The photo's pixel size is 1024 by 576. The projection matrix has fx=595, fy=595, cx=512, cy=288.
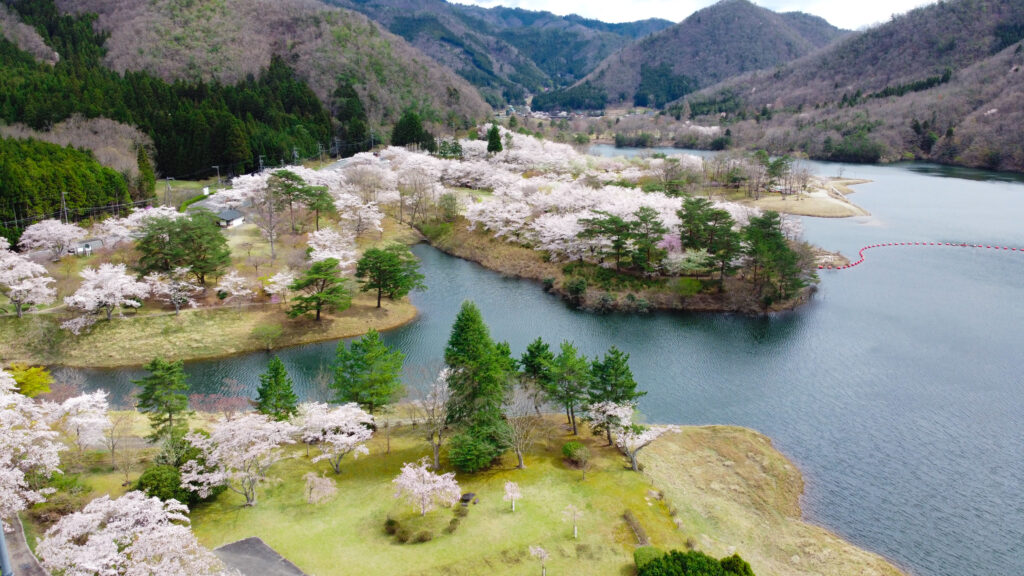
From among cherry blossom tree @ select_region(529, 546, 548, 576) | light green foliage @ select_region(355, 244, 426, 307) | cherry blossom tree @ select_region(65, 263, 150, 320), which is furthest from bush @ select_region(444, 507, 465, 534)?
cherry blossom tree @ select_region(65, 263, 150, 320)

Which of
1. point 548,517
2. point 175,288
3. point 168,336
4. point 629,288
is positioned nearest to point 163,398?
point 168,336

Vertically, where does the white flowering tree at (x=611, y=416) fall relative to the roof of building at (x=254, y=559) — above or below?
above

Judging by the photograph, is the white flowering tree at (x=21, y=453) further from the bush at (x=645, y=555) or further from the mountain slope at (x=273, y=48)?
the mountain slope at (x=273, y=48)

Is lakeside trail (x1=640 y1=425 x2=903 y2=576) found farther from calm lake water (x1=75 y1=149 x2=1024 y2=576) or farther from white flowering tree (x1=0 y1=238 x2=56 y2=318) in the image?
white flowering tree (x1=0 y1=238 x2=56 y2=318)

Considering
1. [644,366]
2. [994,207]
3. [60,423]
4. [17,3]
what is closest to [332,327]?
[60,423]

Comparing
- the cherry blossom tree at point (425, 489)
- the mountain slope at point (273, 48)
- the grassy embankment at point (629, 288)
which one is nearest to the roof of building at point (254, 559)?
the cherry blossom tree at point (425, 489)
